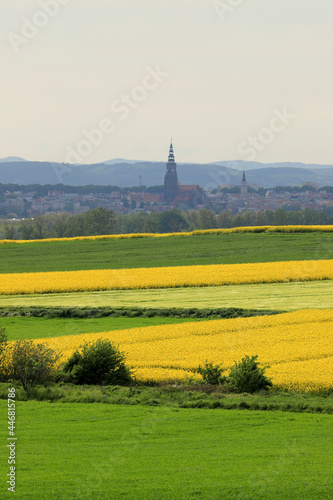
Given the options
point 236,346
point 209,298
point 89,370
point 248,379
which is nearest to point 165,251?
point 209,298

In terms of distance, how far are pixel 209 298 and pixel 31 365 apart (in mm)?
17336

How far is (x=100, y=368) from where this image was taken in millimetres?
20312

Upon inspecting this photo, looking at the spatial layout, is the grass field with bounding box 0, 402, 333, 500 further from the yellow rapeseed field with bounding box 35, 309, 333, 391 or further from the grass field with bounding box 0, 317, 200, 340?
the grass field with bounding box 0, 317, 200, 340

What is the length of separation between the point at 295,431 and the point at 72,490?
17.8 feet

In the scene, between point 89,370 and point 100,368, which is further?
point 89,370

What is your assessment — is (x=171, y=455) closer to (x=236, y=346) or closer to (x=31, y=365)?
(x=31, y=365)

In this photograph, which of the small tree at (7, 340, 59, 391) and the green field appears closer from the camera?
the small tree at (7, 340, 59, 391)

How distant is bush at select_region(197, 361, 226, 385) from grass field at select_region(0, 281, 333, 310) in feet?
39.2

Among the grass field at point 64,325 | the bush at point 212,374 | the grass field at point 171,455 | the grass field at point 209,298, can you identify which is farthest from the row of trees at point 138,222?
the grass field at point 171,455

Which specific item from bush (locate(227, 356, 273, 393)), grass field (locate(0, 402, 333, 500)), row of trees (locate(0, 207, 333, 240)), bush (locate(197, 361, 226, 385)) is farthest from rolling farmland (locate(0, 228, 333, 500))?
row of trees (locate(0, 207, 333, 240))

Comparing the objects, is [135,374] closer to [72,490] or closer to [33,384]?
[33,384]

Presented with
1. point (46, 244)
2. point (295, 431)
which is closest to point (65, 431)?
point (295, 431)

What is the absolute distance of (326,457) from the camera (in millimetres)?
11867

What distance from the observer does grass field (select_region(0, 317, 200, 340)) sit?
2816 centimetres
